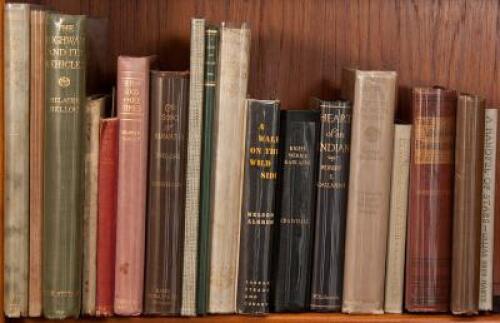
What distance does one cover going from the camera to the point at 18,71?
1.12 meters

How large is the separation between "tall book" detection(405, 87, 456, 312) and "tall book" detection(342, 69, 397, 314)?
33 millimetres

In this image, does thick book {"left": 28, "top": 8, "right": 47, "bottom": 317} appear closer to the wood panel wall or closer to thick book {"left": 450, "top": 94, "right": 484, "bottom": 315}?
the wood panel wall

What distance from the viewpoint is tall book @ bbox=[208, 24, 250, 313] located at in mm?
1147

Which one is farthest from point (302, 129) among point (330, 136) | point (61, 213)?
point (61, 213)

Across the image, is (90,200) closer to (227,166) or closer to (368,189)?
(227,166)

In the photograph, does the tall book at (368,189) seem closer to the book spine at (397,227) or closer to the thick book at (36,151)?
the book spine at (397,227)

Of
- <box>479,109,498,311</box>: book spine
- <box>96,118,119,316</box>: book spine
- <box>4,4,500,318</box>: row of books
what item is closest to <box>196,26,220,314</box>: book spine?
<box>4,4,500,318</box>: row of books

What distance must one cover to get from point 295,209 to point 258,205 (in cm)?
5

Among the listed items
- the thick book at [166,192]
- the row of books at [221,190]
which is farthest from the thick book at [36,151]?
the thick book at [166,192]

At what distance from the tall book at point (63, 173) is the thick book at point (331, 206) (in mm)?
296

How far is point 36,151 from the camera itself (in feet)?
3.73

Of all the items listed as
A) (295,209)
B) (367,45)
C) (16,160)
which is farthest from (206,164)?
(367,45)

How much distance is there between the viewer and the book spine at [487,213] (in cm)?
120

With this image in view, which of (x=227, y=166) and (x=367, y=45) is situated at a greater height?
(x=367, y=45)
